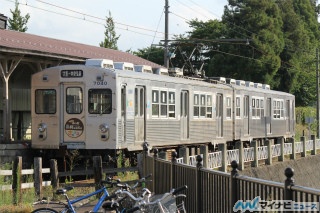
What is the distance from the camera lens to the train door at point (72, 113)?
17053 millimetres

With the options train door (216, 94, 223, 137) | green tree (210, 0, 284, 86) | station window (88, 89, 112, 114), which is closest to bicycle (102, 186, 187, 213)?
station window (88, 89, 112, 114)

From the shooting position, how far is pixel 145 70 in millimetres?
19812

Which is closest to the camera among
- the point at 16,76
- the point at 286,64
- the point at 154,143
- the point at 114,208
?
the point at 114,208

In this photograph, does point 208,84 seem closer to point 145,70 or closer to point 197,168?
point 145,70

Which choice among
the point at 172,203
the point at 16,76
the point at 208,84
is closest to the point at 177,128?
the point at 208,84

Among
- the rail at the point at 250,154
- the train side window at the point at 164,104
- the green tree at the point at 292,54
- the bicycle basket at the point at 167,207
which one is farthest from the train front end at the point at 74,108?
the green tree at the point at 292,54

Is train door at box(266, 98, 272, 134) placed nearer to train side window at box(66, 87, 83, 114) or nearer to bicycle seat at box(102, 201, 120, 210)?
train side window at box(66, 87, 83, 114)

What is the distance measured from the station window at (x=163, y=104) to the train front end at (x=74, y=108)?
213 centimetres

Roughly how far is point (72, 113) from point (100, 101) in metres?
0.96

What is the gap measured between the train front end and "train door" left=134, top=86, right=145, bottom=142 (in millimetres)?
1044

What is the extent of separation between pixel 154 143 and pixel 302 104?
145ft

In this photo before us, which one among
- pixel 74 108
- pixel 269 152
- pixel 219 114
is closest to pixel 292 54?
pixel 269 152

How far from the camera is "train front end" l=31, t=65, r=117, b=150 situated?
54.6 feet

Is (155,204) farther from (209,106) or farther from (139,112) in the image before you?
(209,106)
